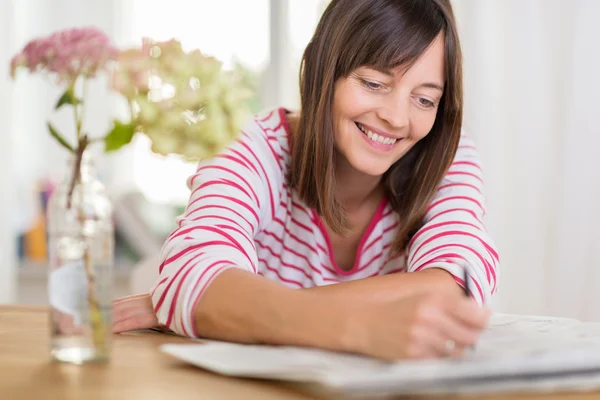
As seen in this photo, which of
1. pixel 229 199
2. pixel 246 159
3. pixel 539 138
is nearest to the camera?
pixel 229 199

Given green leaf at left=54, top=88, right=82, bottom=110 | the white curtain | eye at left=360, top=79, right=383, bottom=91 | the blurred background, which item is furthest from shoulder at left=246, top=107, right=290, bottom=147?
the white curtain

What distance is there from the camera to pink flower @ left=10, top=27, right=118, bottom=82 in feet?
2.58

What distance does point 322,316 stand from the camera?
884 mm

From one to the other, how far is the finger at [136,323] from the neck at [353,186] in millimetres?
525

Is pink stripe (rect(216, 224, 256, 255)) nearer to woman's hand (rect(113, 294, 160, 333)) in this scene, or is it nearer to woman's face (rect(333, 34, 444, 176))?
woman's hand (rect(113, 294, 160, 333))

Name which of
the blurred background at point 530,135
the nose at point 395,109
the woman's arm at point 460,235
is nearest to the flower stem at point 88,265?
the woman's arm at point 460,235


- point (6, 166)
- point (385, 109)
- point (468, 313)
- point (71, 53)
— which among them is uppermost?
point (71, 53)

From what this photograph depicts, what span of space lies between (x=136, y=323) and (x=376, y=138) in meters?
0.56

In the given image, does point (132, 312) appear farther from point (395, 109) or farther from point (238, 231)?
point (395, 109)

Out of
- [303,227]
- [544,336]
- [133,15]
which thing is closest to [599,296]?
[303,227]

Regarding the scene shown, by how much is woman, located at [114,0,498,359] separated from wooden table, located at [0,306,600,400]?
5.2 inches

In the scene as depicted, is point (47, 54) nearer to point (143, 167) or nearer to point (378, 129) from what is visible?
point (378, 129)

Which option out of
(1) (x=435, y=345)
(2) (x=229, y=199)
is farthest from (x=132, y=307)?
(1) (x=435, y=345)

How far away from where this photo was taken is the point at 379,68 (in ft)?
4.55
